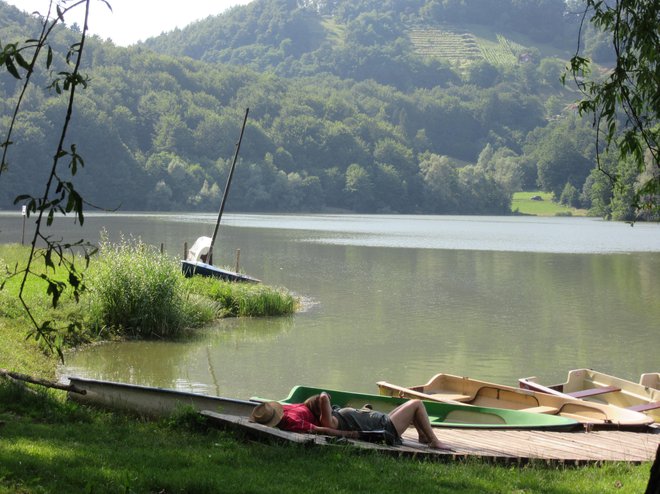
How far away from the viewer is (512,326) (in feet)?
80.5

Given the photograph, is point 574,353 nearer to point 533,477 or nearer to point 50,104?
point 533,477

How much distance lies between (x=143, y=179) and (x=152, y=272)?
111021mm

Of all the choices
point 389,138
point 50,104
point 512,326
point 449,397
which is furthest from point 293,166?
point 449,397

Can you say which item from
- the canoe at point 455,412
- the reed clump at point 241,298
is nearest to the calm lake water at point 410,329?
the reed clump at point 241,298

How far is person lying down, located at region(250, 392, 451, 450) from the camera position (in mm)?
8211

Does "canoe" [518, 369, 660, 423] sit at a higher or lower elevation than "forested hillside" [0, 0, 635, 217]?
lower

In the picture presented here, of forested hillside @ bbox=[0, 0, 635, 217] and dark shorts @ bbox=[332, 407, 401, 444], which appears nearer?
dark shorts @ bbox=[332, 407, 401, 444]

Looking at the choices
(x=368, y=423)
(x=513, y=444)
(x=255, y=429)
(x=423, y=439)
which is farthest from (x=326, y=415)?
(x=513, y=444)

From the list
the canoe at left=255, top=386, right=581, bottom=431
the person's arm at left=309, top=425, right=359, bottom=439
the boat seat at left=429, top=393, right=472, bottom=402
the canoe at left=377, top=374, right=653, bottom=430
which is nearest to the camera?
the person's arm at left=309, top=425, right=359, bottom=439

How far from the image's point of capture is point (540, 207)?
15738 cm

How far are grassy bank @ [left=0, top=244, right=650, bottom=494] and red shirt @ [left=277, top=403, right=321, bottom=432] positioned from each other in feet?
1.37

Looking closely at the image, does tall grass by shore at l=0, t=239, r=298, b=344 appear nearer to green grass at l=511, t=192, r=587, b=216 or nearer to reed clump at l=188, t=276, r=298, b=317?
reed clump at l=188, t=276, r=298, b=317

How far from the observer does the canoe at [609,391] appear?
12172 millimetres

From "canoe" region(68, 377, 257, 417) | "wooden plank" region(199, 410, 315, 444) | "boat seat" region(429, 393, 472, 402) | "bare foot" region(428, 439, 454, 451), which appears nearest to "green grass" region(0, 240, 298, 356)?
"canoe" region(68, 377, 257, 417)
